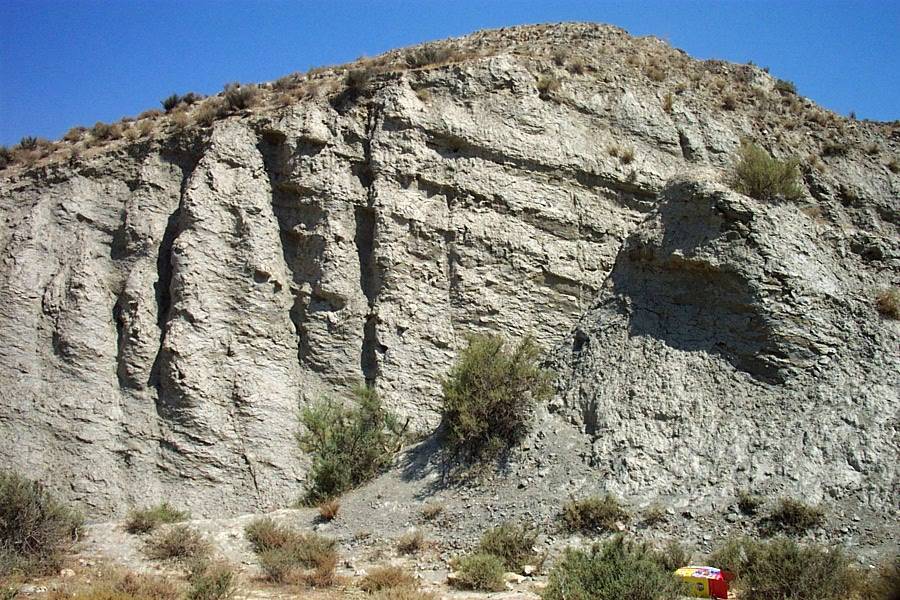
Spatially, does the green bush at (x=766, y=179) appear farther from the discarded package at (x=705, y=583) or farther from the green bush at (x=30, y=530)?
the green bush at (x=30, y=530)

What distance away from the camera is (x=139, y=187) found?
20.5 meters

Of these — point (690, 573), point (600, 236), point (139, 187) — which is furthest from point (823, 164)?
point (139, 187)

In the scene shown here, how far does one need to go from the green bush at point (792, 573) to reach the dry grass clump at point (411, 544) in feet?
13.7

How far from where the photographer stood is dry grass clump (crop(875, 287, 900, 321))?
44.7 feet

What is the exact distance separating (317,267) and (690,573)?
1202cm

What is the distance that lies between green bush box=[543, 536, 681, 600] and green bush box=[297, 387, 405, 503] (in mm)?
5839

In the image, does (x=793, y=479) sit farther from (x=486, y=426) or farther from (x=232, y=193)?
(x=232, y=193)

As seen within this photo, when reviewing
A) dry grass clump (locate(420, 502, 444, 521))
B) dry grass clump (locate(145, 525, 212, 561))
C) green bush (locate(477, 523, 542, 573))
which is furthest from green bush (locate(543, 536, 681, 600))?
dry grass clump (locate(145, 525, 212, 561))

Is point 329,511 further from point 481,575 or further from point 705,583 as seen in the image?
point 705,583

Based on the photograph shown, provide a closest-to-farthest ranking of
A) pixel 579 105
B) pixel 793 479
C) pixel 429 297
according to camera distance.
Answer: pixel 793 479
pixel 429 297
pixel 579 105

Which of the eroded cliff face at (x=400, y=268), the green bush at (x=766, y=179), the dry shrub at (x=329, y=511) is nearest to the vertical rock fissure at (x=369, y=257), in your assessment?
the eroded cliff face at (x=400, y=268)

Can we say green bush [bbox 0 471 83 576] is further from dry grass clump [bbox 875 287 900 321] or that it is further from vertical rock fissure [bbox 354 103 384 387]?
dry grass clump [bbox 875 287 900 321]

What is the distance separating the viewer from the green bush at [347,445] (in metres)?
14.3

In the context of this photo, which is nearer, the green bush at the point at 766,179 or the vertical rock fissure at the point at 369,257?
the green bush at the point at 766,179
